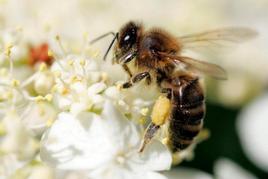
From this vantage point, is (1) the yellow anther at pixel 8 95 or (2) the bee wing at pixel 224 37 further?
(2) the bee wing at pixel 224 37

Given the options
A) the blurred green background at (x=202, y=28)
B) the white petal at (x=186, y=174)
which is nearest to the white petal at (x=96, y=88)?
the white petal at (x=186, y=174)

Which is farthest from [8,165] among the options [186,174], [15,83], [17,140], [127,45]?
[186,174]

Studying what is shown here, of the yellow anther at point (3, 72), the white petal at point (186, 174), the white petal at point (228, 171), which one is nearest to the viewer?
the yellow anther at point (3, 72)

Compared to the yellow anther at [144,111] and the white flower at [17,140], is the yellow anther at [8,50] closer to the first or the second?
the white flower at [17,140]

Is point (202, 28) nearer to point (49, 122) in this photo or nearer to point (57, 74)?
point (57, 74)

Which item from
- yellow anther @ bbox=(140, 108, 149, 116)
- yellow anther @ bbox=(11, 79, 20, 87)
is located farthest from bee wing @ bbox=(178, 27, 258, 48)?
yellow anther @ bbox=(11, 79, 20, 87)

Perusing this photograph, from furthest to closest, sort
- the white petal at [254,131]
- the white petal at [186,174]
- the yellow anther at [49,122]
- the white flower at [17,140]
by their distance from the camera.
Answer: the white petal at [254,131], the white petal at [186,174], the yellow anther at [49,122], the white flower at [17,140]

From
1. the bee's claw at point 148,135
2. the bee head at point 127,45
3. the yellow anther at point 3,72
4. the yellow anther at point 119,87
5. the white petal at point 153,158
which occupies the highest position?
the yellow anther at point 3,72
